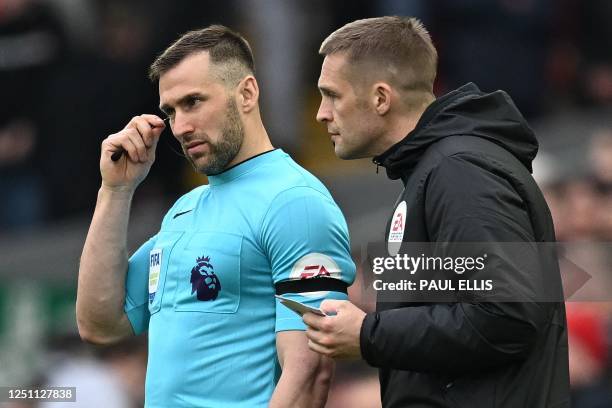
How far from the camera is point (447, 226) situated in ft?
11.7

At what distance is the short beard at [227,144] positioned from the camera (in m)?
4.20

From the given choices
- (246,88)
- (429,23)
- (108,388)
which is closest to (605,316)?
(108,388)

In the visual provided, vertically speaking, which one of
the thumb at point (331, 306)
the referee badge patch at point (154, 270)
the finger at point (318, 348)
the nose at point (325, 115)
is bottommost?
the finger at point (318, 348)

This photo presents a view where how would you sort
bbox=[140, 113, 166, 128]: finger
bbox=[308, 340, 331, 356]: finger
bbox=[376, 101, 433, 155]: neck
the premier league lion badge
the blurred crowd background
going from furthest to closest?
the blurred crowd background, bbox=[140, 113, 166, 128]: finger, the premier league lion badge, bbox=[376, 101, 433, 155]: neck, bbox=[308, 340, 331, 356]: finger

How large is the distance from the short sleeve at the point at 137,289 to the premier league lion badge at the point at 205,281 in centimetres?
42

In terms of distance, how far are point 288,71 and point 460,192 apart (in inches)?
267

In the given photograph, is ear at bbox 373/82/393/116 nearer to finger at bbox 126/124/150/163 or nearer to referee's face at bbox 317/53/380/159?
referee's face at bbox 317/53/380/159

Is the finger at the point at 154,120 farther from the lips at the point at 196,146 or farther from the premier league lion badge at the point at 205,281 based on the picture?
the premier league lion badge at the point at 205,281

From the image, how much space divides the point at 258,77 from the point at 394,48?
623 centimetres

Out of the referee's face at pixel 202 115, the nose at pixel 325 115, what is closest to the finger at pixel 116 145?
the referee's face at pixel 202 115

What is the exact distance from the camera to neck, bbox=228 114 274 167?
425cm

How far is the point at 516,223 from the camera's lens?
356cm

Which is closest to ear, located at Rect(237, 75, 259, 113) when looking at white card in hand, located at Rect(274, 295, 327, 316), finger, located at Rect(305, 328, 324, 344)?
white card in hand, located at Rect(274, 295, 327, 316)

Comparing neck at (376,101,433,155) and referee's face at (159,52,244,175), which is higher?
referee's face at (159,52,244,175)
